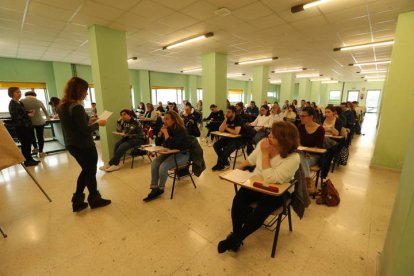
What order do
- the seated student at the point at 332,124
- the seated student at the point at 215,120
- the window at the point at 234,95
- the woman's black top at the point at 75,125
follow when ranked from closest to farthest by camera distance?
the woman's black top at the point at 75,125, the seated student at the point at 332,124, the seated student at the point at 215,120, the window at the point at 234,95

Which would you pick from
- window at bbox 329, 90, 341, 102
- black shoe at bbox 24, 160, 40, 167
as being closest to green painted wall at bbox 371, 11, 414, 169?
black shoe at bbox 24, 160, 40, 167

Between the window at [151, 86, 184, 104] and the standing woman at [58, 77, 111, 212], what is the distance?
975cm

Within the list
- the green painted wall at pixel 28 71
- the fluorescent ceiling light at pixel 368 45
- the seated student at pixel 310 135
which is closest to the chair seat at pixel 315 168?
the seated student at pixel 310 135

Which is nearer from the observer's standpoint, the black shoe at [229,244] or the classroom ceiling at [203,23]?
the black shoe at [229,244]

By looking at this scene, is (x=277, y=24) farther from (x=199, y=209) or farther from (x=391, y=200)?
(x=199, y=209)

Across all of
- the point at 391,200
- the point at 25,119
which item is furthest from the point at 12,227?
the point at 391,200

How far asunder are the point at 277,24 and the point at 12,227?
17.5 feet

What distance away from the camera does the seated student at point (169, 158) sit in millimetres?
2848

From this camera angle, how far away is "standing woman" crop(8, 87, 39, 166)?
4.15 metres

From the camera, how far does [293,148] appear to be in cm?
175

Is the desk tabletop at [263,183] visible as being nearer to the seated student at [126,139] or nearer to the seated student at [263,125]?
the seated student at [126,139]

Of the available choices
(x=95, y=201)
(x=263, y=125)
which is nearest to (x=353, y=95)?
(x=263, y=125)

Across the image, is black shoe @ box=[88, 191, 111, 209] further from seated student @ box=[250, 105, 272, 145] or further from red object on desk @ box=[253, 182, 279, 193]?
seated student @ box=[250, 105, 272, 145]

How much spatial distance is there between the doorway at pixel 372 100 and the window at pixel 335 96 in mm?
2145
